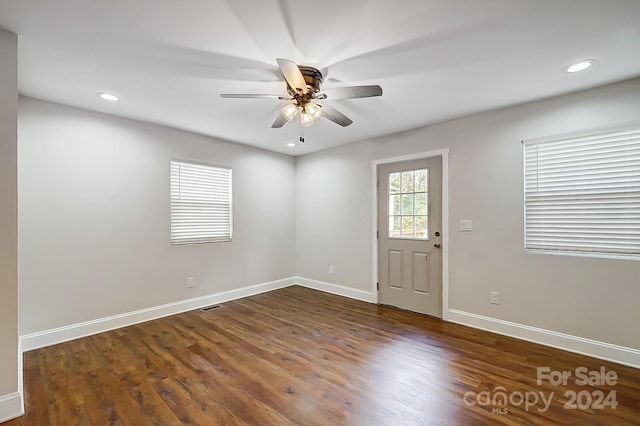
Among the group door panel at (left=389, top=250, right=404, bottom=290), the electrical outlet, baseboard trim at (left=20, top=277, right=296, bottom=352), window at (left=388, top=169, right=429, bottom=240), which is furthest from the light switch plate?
baseboard trim at (left=20, top=277, right=296, bottom=352)

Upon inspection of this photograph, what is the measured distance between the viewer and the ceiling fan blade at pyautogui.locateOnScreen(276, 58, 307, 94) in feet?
5.92

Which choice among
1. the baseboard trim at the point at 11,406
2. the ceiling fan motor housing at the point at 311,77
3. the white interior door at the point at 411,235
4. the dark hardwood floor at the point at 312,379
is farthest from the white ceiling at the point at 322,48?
the dark hardwood floor at the point at 312,379

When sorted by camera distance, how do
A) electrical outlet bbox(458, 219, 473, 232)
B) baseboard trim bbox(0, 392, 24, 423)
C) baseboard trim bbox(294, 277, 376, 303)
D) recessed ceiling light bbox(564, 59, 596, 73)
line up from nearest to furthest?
baseboard trim bbox(0, 392, 24, 423)
recessed ceiling light bbox(564, 59, 596, 73)
electrical outlet bbox(458, 219, 473, 232)
baseboard trim bbox(294, 277, 376, 303)

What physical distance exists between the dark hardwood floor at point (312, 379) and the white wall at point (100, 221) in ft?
1.50

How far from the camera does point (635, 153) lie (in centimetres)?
246

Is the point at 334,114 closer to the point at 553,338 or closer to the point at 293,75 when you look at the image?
the point at 293,75

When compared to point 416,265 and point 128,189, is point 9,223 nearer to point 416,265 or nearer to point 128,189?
point 128,189

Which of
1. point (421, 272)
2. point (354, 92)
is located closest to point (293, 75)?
point (354, 92)

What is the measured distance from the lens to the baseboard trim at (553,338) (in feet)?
8.03

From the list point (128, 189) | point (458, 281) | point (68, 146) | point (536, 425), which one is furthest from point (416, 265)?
point (68, 146)

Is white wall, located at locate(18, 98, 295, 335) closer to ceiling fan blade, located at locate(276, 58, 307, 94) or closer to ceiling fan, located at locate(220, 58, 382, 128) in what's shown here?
ceiling fan, located at locate(220, 58, 382, 128)

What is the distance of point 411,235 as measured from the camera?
3.89 m

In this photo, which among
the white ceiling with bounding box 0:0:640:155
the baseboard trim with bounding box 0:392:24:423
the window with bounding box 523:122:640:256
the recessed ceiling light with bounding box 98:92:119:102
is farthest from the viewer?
the recessed ceiling light with bounding box 98:92:119:102

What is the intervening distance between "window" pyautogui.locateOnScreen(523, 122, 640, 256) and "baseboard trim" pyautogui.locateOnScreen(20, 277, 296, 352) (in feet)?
13.2
